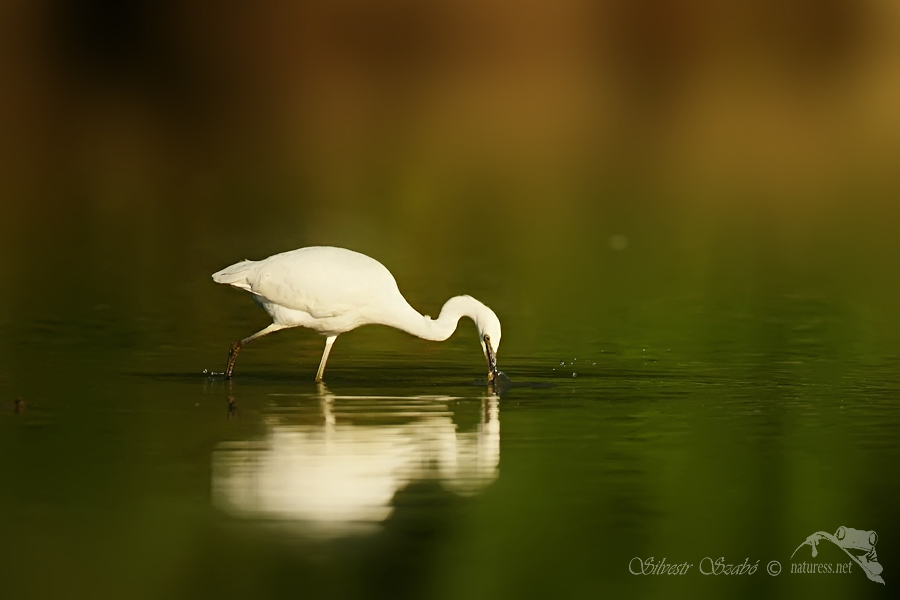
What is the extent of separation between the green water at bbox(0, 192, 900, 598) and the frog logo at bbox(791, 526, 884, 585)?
0.06 metres

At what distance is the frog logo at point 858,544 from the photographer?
379 inches

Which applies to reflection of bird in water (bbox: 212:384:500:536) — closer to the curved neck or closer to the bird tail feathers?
the curved neck

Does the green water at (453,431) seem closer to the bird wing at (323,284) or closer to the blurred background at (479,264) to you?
the blurred background at (479,264)

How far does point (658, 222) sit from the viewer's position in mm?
26578

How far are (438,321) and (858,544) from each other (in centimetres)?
579

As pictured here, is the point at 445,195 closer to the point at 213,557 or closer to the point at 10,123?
the point at 10,123

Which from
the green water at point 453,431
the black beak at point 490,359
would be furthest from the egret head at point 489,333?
the green water at point 453,431

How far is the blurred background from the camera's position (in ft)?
32.4

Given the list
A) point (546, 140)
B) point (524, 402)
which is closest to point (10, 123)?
point (546, 140)

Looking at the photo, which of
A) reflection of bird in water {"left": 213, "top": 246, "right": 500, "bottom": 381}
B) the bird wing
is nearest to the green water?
reflection of bird in water {"left": 213, "top": 246, "right": 500, "bottom": 381}

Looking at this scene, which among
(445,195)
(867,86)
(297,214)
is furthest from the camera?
(867,86)

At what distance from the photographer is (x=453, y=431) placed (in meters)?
12.5

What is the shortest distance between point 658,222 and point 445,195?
3595mm

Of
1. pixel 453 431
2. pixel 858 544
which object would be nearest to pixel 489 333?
pixel 453 431
